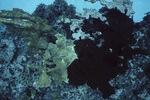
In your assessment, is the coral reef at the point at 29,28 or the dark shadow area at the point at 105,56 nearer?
the dark shadow area at the point at 105,56

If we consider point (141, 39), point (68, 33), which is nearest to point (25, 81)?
point (68, 33)

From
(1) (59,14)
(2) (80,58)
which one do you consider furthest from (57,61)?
(1) (59,14)

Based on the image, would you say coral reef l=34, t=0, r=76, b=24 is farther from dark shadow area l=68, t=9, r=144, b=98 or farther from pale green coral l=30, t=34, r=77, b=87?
dark shadow area l=68, t=9, r=144, b=98

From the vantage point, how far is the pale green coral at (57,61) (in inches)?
117

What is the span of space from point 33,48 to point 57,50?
2.19 feet

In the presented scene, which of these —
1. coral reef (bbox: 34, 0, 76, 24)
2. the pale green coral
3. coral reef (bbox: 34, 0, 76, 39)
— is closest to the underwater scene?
the pale green coral

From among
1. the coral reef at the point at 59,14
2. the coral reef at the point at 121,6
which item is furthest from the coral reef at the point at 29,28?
the coral reef at the point at 121,6

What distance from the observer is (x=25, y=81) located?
319 centimetres

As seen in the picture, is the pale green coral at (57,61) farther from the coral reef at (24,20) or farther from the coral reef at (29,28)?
the coral reef at (24,20)

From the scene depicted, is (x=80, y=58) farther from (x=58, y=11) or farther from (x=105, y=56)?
(x=58, y=11)

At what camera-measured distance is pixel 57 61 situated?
9.96ft

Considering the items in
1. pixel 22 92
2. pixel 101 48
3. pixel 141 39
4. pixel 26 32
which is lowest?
pixel 22 92

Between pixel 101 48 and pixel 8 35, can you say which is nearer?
pixel 101 48

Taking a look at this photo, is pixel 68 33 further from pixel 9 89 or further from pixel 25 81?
pixel 9 89
